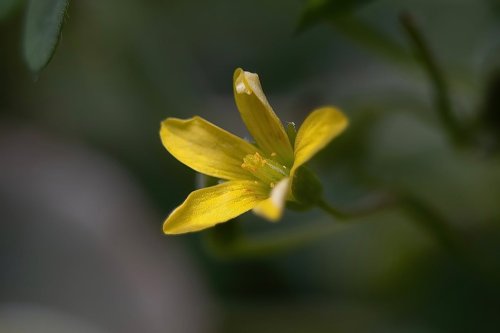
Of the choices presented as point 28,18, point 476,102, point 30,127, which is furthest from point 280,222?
point 28,18

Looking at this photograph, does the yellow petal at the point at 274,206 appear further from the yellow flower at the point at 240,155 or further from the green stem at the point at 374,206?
the green stem at the point at 374,206

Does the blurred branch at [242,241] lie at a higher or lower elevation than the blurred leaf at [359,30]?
lower

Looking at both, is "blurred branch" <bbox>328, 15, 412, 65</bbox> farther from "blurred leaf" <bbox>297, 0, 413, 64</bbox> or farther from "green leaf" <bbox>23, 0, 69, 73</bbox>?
"green leaf" <bbox>23, 0, 69, 73</bbox>

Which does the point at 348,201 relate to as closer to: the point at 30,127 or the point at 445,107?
the point at 445,107

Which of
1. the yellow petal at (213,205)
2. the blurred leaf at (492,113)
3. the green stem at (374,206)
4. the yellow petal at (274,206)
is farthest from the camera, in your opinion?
the blurred leaf at (492,113)

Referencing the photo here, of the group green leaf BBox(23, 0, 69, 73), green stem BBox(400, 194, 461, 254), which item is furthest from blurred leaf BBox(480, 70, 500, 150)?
green leaf BBox(23, 0, 69, 73)

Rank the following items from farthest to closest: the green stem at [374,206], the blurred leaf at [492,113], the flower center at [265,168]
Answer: the blurred leaf at [492,113] < the green stem at [374,206] < the flower center at [265,168]

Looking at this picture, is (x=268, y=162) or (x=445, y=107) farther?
(x=445, y=107)

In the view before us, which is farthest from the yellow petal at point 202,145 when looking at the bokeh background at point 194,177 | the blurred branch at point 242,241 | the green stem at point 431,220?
the bokeh background at point 194,177
